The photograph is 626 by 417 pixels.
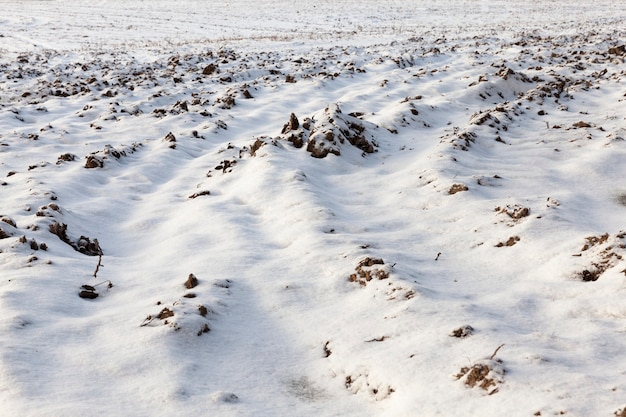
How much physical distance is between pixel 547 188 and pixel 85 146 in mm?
6703

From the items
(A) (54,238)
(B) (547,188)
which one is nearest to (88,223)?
(A) (54,238)

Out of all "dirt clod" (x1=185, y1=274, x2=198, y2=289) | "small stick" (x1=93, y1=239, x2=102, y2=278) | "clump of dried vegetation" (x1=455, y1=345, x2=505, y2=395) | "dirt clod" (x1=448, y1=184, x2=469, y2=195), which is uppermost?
"clump of dried vegetation" (x1=455, y1=345, x2=505, y2=395)

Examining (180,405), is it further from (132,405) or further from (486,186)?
(486,186)

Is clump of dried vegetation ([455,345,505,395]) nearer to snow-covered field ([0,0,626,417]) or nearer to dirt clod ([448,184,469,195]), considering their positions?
snow-covered field ([0,0,626,417])

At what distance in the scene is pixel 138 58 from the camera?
2048cm

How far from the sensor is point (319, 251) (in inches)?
197

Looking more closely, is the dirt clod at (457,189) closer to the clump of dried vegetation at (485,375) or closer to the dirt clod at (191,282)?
the dirt clod at (191,282)

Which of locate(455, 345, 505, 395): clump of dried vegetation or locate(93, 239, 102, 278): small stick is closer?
locate(455, 345, 505, 395): clump of dried vegetation

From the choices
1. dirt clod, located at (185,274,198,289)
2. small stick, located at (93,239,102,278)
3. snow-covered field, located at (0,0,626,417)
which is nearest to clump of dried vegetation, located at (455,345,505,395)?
snow-covered field, located at (0,0,626,417)

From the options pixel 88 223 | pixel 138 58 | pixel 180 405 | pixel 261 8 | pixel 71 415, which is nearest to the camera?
pixel 71 415

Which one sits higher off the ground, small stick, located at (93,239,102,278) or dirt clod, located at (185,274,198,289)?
dirt clod, located at (185,274,198,289)

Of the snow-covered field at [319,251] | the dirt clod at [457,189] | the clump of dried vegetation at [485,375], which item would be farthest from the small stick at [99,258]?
the dirt clod at [457,189]

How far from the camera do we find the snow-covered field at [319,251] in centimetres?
322

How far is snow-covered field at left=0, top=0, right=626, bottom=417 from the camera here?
322cm
